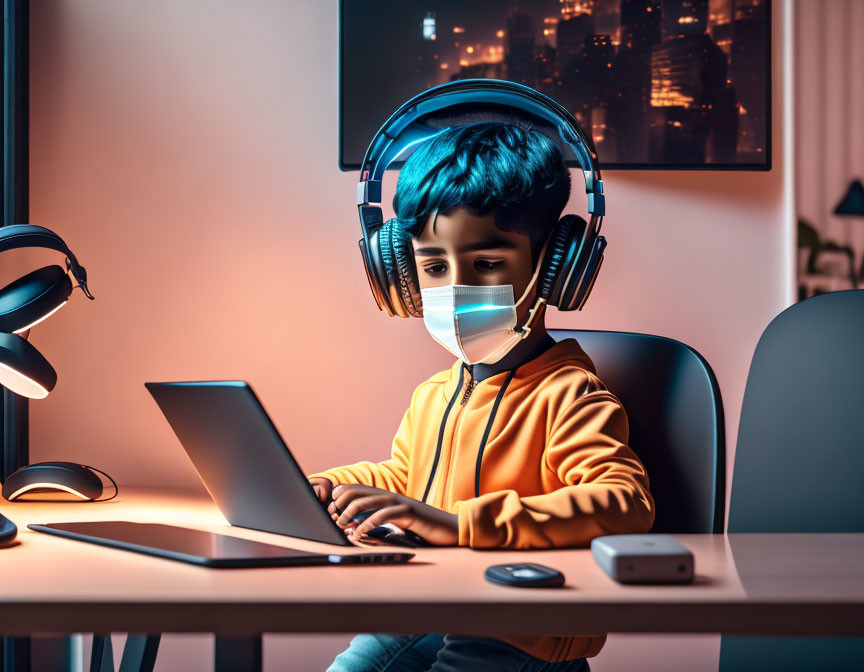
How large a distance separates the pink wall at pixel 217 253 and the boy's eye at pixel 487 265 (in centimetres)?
56

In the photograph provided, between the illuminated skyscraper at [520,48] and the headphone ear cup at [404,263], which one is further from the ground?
the illuminated skyscraper at [520,48]

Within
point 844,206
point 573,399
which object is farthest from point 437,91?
point 844,206

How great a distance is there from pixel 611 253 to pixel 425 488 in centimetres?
73

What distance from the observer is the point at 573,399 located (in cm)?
104

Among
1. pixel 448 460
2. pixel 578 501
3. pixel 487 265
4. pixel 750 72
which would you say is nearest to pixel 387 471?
pixel 448 460

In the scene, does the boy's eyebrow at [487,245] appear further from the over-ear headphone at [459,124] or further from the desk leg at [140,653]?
the desk leg at [140,653]

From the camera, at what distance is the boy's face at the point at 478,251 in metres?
1.09

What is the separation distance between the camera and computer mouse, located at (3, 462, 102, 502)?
1184 millimetres

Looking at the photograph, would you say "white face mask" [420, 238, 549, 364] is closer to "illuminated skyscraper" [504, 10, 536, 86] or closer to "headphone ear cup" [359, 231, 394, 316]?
"headphone ear cup" [359, 231, 394, 316]

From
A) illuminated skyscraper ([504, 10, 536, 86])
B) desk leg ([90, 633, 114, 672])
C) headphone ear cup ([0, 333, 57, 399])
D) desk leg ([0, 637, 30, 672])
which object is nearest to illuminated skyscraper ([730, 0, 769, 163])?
illuminated skyscraper ([504, 10, 536, 86])

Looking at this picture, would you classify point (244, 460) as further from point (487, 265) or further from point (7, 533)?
point (487, 265)

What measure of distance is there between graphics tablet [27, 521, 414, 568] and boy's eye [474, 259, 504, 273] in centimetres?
48

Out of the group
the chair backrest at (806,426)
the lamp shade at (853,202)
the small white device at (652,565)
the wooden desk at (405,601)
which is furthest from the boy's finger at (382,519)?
the lamp shade at (853,202)

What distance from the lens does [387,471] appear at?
125 centimetres
